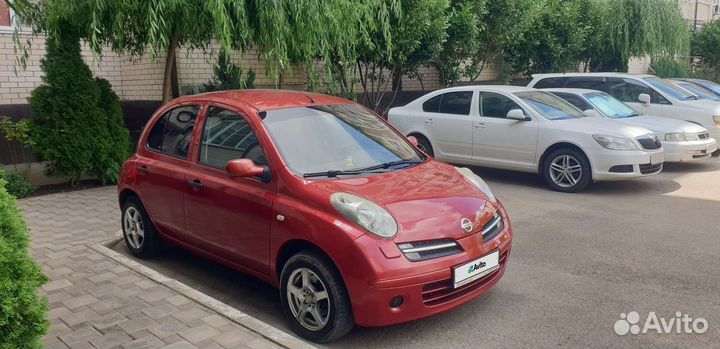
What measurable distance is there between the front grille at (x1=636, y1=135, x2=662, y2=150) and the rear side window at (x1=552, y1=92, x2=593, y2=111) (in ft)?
5.22

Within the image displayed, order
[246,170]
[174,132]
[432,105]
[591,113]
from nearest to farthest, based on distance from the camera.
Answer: [246,170] < [174,132] < [591,113] < [432,105]

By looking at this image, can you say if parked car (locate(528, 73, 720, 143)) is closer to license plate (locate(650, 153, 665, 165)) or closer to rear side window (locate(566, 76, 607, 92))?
rear side window (locate(566, 76, 607, 92))

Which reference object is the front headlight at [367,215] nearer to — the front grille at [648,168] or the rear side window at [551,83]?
the front grille at [648,168]

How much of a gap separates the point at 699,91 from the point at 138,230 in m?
12.5

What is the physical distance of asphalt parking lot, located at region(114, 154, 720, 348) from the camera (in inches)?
149

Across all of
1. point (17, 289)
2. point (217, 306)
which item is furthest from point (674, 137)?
point (17, 289)

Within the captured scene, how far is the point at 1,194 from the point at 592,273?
4.36 m

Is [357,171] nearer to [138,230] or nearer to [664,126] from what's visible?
[138,230]

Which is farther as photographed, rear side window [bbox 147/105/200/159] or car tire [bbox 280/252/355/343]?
rear side window [bbox 147/105/200/159]

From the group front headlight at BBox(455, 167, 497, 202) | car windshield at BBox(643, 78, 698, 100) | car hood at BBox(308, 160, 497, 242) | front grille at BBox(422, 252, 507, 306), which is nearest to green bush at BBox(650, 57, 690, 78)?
car windshield at BBox(643, 78, 698, 100)

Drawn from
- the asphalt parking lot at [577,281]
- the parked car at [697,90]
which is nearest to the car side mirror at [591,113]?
the asphalt parking lot at [577,281]

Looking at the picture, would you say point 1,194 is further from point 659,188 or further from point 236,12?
point 659,188

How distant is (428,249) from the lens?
11.8 feet

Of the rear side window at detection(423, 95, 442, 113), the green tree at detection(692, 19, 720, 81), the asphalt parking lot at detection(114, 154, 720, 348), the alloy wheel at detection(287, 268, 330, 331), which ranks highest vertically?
the green tree at detection(692, 19, 720, 81)
